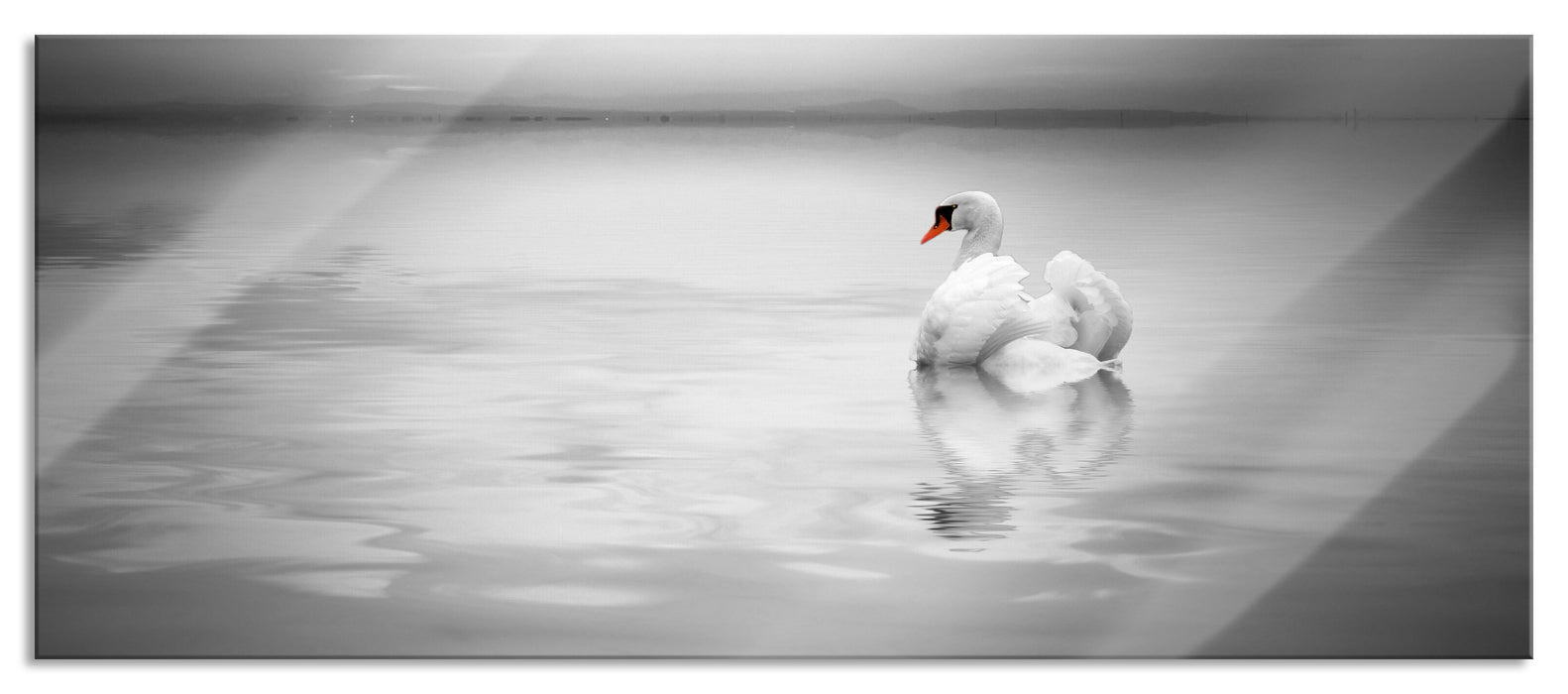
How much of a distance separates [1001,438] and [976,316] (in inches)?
23.5

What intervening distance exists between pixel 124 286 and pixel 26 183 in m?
0.37

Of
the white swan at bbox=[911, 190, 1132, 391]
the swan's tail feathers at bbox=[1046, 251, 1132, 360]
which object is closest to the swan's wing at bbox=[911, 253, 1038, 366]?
the white swan at bbox=[911, 190, 1132, 391]

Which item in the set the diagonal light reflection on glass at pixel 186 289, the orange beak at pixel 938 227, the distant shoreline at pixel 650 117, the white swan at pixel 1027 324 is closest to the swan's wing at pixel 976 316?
the white swan at pixel 1027 324

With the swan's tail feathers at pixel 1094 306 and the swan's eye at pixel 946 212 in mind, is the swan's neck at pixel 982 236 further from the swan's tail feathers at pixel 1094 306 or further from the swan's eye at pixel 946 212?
the swan's tail feathers at pixel 1094 306

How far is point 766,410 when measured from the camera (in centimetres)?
469

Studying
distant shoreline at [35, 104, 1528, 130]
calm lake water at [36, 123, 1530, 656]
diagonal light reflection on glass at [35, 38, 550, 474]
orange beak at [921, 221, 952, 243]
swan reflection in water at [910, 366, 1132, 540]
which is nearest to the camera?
calm lake water at [36, 123, 1530, 656]

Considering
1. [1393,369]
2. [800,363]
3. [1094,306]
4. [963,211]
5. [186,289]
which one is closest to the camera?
[1393,369]

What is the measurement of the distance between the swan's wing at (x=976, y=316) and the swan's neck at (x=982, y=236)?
0.19 meters

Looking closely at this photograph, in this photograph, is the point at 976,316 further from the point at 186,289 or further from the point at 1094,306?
the point at 186,289

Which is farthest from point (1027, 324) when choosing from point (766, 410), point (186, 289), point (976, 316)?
point (186, 289)

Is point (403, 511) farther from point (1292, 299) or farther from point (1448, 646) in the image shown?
point (1292, 299)

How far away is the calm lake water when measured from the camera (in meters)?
3.70

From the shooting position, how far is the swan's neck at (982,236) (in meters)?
5.26

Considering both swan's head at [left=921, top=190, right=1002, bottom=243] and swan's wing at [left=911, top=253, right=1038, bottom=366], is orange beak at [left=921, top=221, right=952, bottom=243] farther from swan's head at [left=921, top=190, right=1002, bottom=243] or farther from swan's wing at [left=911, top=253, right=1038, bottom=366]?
swan's wing at [left=911, top=253, right=1038, bottom=366]
